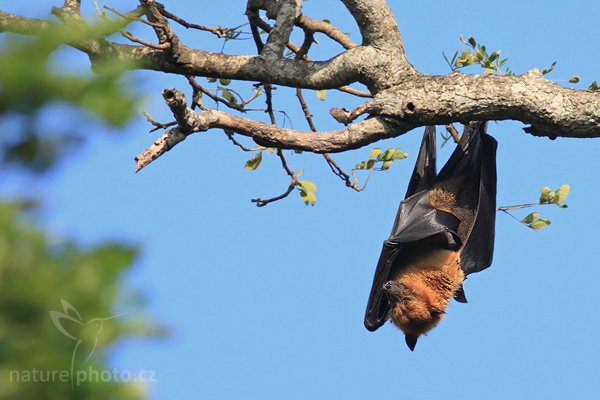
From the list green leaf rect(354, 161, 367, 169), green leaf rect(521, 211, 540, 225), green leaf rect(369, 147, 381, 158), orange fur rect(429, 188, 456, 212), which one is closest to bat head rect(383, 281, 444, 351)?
orange fur rect(429, 188, 456, 212)

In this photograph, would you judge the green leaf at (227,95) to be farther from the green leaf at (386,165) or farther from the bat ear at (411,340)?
the bat ear at (411,340)

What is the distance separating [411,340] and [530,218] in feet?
9.57

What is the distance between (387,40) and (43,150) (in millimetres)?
5061

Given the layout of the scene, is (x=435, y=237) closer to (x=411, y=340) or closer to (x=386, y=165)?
→ (x=411, y=340)

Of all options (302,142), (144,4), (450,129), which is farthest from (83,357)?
Result: (450,129)

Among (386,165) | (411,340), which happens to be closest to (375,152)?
(386,165)

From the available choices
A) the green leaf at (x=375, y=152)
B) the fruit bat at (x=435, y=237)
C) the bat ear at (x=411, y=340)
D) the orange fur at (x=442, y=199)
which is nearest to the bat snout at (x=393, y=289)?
the fruit bat at (x=435, y=237)

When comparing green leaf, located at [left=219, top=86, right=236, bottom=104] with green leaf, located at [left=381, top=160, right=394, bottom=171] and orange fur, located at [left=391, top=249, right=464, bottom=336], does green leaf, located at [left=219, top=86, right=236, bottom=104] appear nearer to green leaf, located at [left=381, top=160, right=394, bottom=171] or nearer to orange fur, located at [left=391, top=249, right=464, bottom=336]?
green leaf, located at [left=381, top=160, right=394, bottom=171]

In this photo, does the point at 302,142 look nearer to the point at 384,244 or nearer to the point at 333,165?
the point at 333,165

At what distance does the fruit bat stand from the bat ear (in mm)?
12

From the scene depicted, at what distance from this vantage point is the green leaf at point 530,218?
24.8 ft

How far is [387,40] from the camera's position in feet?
20.3

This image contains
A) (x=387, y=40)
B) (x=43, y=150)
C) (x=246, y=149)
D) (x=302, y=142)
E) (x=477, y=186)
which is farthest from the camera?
(x=477, y=186)

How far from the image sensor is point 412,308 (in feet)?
31.1
